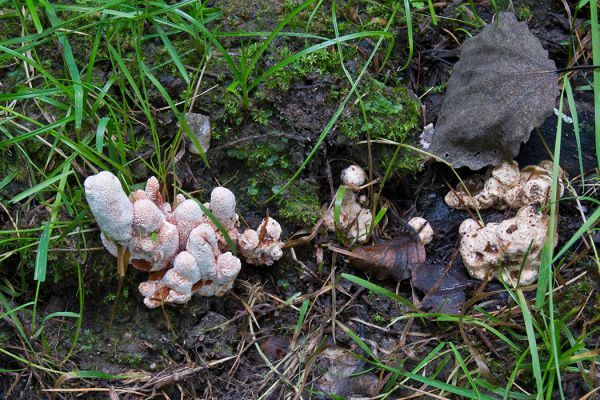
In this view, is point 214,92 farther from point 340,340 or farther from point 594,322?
point 594,322

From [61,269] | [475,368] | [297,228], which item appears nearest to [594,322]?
[475,368]

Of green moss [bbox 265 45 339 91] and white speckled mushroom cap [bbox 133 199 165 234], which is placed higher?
green moss [bbox 265 45 339 91]

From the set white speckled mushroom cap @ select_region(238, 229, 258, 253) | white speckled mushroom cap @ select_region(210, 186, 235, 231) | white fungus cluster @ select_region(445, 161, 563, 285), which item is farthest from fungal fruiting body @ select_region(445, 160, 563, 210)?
white speckled mushroom cap @ select_region(210, 186, 235, 231)

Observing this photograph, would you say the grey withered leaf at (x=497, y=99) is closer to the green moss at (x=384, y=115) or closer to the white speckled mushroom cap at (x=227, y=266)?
the green moss at (x=384, y=115)

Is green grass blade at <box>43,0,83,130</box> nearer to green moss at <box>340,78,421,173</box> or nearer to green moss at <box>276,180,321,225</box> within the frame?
green moss at <box>276,180,321,225</box>

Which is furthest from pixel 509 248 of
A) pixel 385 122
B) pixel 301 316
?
pixel 301 316

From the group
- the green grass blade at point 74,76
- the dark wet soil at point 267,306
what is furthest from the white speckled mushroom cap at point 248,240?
the green grass blade at point 74,76

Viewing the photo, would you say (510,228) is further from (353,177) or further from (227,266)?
(227,266)
